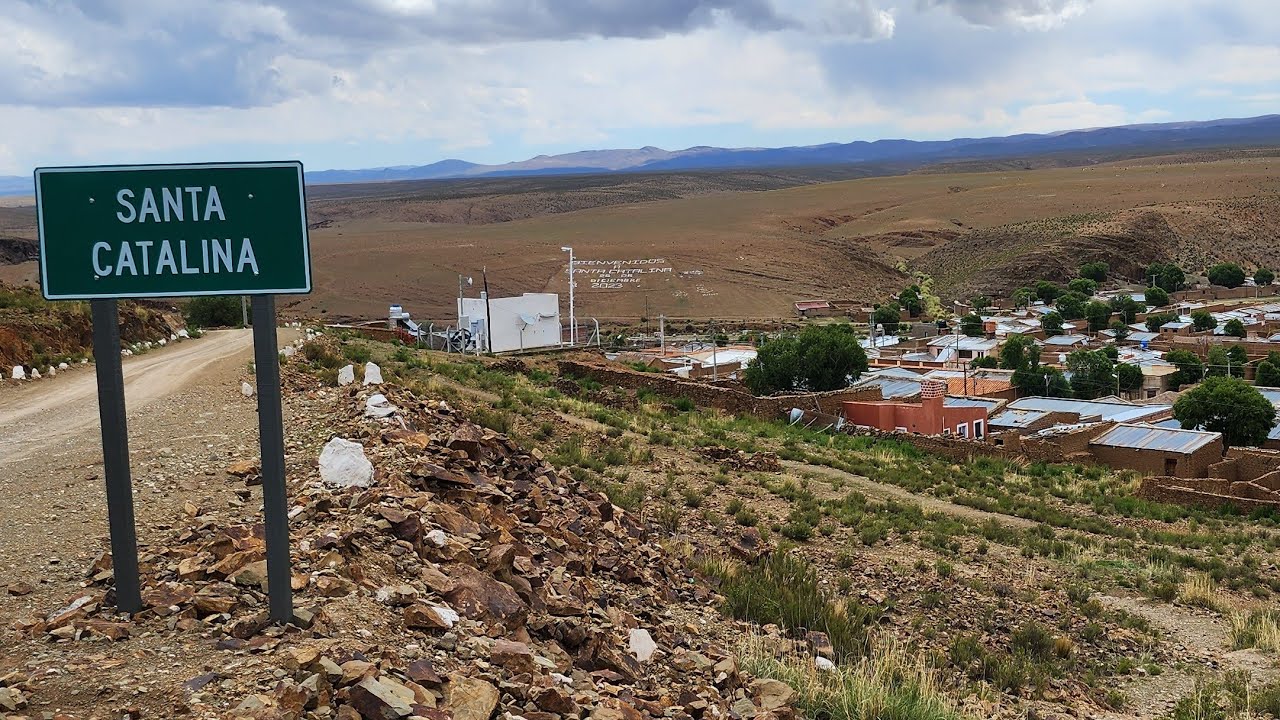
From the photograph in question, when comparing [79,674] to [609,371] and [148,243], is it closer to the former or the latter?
[148,243]

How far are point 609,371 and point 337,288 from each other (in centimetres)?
6020

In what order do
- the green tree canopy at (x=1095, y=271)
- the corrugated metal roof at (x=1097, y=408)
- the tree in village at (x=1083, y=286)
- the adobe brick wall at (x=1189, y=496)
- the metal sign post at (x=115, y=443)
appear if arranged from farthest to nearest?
the green tree canopy at (x=1095, y=271) < the tree in village at (x=1083, y=286) < the corrugated metal roof at (x=1097, y=408) < the adobe brick wall at (x=1189, y=496) < the metal sign post at (x=115, y=443)

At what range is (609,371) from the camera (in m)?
25.5

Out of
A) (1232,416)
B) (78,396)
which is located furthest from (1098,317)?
(78,396)

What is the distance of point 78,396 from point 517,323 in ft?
85.0

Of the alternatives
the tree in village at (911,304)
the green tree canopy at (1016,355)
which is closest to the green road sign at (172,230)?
the green tree canopy at (1016,355)

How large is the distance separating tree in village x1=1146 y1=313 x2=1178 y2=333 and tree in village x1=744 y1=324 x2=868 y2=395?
34232mm

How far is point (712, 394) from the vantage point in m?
24.4

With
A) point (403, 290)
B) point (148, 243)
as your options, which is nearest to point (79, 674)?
point (148, 243)

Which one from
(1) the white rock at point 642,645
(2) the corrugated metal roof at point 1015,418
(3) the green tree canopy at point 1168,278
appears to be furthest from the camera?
(3) the green tree canopy at point 1168,278

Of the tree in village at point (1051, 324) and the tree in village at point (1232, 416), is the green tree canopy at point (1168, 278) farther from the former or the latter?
the tree in village at point (1232, 416)

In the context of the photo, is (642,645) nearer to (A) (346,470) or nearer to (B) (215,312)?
(A) (346,470)

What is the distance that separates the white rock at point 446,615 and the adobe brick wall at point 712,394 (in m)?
18.0

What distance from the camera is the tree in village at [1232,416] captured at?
101ft
